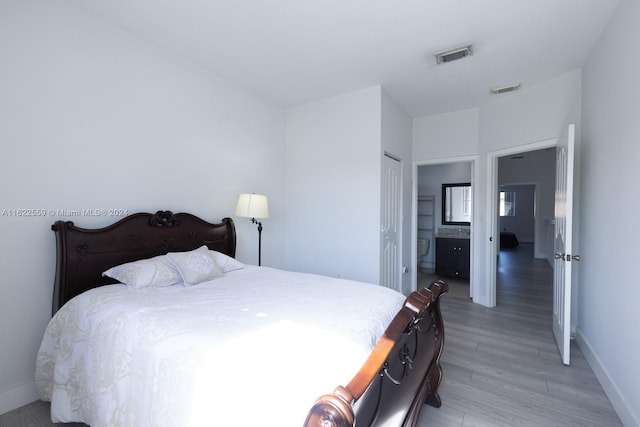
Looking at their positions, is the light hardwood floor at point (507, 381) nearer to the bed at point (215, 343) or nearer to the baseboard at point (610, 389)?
the baseboard at point (610, 389)

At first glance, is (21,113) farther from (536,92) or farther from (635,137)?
(536,92)

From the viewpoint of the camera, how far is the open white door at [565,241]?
230 centimetres

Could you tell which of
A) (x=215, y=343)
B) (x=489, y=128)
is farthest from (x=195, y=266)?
(x=489, y=128)

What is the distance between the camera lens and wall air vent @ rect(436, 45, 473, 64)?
2.50 metres

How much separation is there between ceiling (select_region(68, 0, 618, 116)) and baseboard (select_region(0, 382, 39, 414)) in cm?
270

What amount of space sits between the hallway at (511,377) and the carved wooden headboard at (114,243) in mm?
2350

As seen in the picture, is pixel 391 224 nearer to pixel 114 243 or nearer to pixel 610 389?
pixel 610 389

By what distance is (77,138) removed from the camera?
6.59 ft

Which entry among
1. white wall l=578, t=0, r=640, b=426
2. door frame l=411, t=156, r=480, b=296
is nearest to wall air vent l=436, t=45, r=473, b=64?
white wall l=578, t=0, r=640, b=426

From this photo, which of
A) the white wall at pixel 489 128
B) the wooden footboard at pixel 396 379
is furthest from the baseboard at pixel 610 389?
the white wall at pixel 489 128

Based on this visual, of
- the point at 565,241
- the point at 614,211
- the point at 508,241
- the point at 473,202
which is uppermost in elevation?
the point at 473,202

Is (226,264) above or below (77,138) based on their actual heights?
below

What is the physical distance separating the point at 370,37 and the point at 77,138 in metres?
2.43

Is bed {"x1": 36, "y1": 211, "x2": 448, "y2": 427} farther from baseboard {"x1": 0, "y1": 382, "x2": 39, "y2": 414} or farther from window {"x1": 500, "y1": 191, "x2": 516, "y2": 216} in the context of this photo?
window {"x1": 500, "y1": 191, "x2": 516, "y2": 216}
